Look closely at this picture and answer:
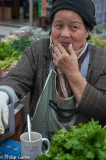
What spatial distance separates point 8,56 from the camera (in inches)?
Answer: 161

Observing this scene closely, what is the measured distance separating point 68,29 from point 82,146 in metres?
1.11

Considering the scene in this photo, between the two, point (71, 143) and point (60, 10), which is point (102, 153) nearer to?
point (71, 143)

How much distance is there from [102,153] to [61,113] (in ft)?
3.31

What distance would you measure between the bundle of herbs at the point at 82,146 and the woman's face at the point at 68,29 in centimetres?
97

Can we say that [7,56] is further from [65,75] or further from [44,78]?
[65,75]

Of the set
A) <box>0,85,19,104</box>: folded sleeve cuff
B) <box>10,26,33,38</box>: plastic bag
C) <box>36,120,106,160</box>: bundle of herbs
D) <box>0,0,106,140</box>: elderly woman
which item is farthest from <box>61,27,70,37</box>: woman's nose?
<box>10,26,33,38</box>: plastic bag

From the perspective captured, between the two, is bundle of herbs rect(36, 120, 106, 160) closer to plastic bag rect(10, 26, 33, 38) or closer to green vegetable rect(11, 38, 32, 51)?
green vegetable rect(11, 38, 32, 51)

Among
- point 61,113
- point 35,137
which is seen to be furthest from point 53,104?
point 35,137

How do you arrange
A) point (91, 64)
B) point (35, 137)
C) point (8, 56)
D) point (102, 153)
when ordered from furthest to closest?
point (8, 56)
point (91, 64)
point (35, 137)
point (102, 153)

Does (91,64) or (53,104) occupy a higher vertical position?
(91,64)

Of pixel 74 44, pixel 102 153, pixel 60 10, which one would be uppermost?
pixel 60 10

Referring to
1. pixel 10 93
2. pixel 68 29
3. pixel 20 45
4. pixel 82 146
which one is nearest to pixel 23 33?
pixel 20 45

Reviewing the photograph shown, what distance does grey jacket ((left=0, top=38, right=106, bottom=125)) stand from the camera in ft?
6.35

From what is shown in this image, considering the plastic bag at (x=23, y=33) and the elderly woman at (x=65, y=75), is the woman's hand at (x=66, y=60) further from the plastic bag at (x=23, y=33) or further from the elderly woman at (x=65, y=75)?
the plastic bag at (x=23, y=33)
